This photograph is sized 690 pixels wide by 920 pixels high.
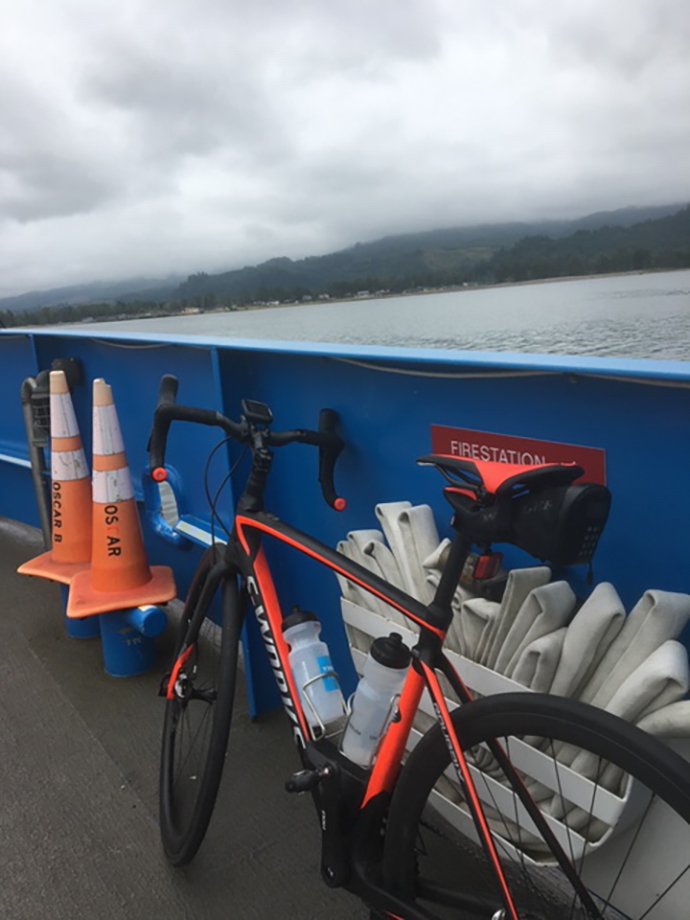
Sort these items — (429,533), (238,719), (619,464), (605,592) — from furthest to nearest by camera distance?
(238,719)
(429,533)
(619,464)
(605,592)

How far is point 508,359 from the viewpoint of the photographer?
1717mm

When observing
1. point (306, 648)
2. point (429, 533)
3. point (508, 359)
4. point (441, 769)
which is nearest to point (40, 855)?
point (306, 648)

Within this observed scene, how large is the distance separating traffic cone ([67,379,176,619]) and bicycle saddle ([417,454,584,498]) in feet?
6.86

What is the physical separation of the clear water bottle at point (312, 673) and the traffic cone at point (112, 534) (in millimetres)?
1325

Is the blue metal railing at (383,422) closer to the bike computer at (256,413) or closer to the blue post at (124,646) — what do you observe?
the bike computer at (256,413)

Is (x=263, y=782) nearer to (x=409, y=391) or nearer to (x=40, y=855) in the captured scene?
(x=40, y=855)

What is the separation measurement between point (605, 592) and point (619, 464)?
12.0 inches

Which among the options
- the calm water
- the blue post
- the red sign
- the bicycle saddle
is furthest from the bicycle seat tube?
the blue post

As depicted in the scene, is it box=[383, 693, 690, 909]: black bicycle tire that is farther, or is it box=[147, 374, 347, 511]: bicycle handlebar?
box=[147, 374, 347, 511]: bicycle handlebar

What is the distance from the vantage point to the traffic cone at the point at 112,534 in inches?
129

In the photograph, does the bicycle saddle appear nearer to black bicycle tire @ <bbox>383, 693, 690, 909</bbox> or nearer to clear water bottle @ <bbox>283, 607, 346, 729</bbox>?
black bicycle tire @ <bbox>383, 693, 690, 909</bbox>

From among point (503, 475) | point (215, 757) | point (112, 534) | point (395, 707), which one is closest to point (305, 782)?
point (395, 707)

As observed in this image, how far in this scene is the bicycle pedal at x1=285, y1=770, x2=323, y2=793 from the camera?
1.83 m

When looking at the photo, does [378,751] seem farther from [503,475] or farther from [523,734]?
[503,475]
